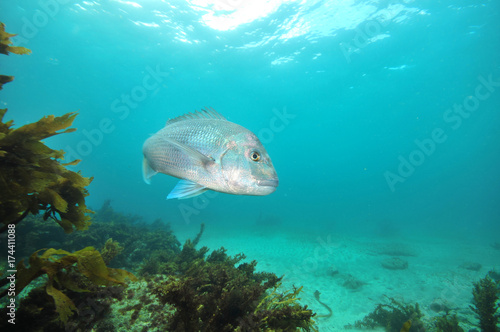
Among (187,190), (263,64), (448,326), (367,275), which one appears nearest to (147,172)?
(187,190)

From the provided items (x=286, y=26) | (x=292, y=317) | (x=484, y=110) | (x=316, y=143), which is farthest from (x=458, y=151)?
(x=292, y=317)

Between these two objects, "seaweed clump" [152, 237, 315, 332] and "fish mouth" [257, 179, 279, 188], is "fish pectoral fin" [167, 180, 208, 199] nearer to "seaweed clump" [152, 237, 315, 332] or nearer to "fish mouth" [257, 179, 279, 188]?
"fish mouth" [257, 179, 279, 188]

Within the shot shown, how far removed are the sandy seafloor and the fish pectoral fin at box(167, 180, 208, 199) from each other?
5.66 metres

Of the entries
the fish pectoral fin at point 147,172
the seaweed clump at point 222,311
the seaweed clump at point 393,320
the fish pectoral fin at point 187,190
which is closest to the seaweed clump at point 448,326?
the seaweed clump at point 393,320

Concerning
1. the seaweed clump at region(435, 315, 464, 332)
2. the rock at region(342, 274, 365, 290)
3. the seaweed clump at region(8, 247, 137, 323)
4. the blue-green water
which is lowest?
the seaweed clump at region(8, 247, 137, 323)

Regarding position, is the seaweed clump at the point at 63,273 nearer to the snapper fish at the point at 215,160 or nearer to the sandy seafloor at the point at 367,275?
the snapper fish at the point at 215,160

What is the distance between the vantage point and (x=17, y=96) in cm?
4159

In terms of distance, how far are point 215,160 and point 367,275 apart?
1118cm

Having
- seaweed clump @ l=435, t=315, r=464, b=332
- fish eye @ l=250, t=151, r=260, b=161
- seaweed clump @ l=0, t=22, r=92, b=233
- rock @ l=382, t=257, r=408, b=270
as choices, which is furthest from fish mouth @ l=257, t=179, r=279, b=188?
rock @ l=382, t=257, r=408, b=270

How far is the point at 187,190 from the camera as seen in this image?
2307mm

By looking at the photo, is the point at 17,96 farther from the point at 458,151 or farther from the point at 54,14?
the point at 458,151

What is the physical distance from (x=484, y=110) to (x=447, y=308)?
84.2 metres

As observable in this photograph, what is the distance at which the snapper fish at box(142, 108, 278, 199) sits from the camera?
7.02ft

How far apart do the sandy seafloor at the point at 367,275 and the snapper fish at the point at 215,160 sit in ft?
18.3
